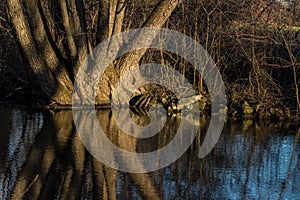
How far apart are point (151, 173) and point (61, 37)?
10735 millimetres

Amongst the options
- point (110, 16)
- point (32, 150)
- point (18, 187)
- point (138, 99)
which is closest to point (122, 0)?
point (110, 16)

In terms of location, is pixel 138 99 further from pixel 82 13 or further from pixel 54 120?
pixel 54 120

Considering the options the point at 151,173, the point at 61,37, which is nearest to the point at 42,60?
the point at 61,37

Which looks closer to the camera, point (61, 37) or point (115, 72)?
point (115, 72)

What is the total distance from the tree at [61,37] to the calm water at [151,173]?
188 inches

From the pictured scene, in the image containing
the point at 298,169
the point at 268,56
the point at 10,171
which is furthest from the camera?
the point at 268,56

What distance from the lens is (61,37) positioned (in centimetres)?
1914

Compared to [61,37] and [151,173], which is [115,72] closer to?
[61,37]

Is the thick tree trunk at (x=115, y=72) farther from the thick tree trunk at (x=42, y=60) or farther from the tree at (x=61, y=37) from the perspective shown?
the thick tree trunk at (x=42, y=60)

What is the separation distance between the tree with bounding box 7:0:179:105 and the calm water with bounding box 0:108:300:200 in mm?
4775

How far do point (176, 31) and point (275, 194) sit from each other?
36.0 ft

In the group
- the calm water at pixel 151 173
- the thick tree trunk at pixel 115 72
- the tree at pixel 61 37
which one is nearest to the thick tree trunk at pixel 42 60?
the tree at pixel 61 37

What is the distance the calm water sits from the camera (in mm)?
8000

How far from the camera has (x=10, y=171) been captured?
354 inches
